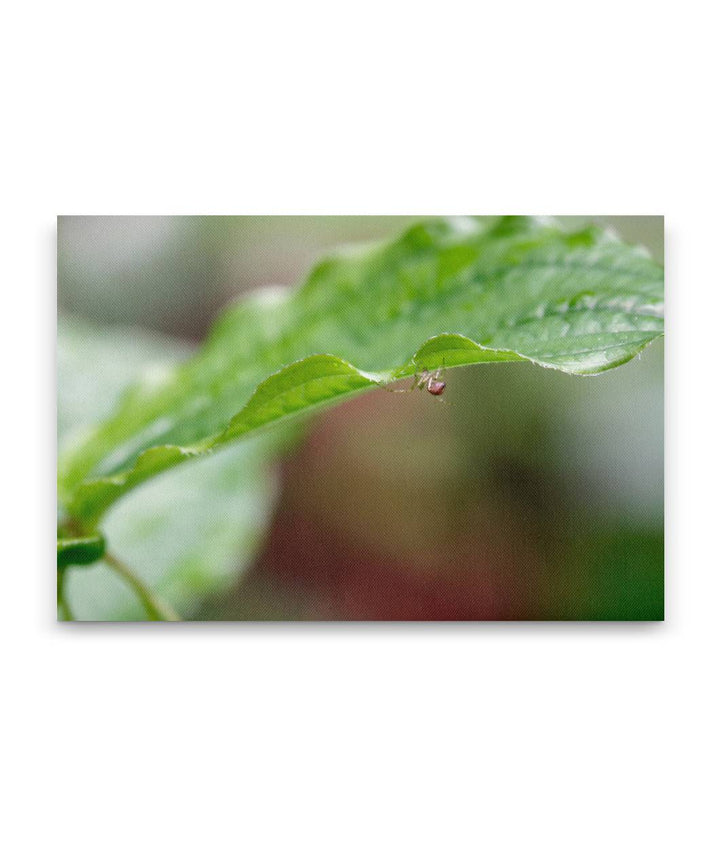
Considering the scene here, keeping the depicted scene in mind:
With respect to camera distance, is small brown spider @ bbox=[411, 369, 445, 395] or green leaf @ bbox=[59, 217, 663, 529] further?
small brown spider @ bbox=[411, 369, 445, 395]

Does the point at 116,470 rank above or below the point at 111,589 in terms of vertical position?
above

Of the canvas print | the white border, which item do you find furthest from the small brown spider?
the white border

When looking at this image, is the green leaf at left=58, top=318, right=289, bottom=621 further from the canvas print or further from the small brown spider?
the small brown spider

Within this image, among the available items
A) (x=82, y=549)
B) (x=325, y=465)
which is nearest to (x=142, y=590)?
(x=82, y=549)
